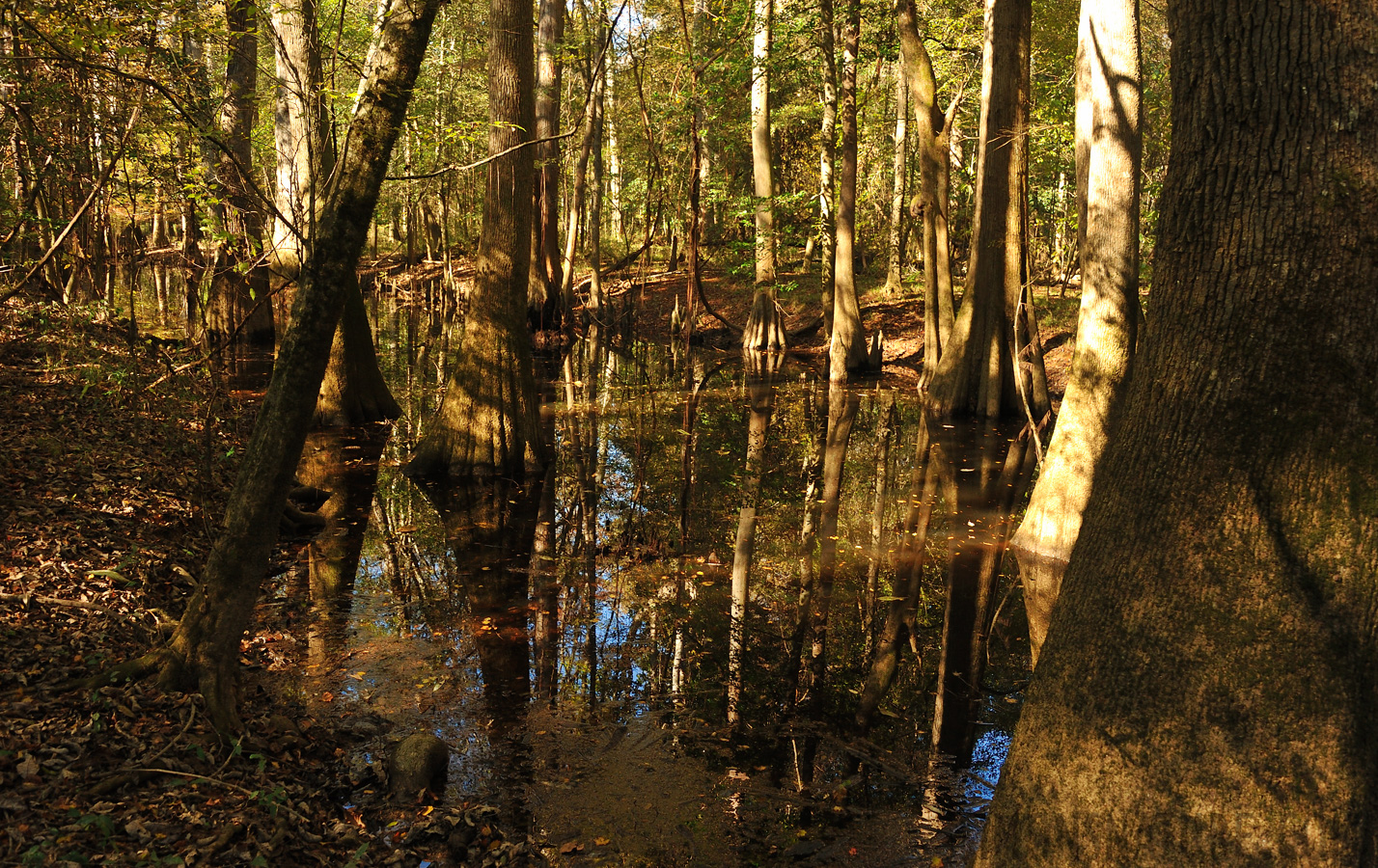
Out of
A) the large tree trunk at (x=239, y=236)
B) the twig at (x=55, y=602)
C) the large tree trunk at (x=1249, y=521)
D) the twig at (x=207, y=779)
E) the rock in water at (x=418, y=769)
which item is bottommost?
the rock in water at (x=418, y=769)

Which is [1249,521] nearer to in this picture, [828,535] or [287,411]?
[287,411]

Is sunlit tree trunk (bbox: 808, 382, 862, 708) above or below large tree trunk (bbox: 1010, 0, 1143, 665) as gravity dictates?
below

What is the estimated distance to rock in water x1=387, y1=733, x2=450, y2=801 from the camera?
4.30m

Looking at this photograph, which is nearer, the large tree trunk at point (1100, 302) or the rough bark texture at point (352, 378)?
the large tree trunk at point (1100, 302)

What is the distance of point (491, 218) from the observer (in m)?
10.3

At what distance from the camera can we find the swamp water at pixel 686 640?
4.43 meters

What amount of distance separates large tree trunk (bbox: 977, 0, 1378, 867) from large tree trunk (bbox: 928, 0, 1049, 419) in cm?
1016

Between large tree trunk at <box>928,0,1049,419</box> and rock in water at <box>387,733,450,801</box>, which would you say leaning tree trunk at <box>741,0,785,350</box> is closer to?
large tree trunk at <box>928,0,1049,419</box>

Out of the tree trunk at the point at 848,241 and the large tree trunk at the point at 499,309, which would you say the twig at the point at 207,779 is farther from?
the tree trunk at the point at 848,241

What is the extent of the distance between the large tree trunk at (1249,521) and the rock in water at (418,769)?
2.66 meters

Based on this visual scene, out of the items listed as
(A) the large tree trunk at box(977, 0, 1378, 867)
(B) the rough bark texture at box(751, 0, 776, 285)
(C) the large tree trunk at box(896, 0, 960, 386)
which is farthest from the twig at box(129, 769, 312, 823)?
(B) the rough bark texture at box(751, 0, 776, 285)

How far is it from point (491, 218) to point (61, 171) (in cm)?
402

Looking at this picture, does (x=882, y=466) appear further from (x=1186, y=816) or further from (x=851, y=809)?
(x=1186, y=816)

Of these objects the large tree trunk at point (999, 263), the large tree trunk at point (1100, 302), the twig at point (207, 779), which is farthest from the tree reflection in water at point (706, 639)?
the large tree trunk at point (999, 263)
